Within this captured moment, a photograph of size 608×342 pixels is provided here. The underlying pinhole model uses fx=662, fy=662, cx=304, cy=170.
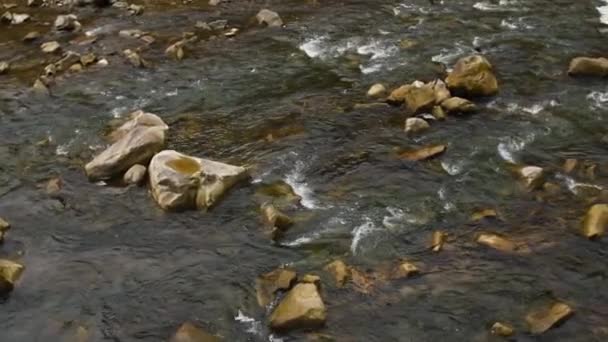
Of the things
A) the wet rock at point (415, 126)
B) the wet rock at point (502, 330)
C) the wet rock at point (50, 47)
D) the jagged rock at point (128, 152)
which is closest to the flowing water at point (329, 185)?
the wet rock at point (502, 330)

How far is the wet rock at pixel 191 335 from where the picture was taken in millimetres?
8266

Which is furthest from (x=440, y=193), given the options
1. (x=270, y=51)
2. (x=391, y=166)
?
(x=270, y=51)

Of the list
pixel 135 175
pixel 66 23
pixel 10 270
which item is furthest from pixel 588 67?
pixel 66 23

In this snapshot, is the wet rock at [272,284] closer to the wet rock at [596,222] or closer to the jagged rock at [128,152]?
the jagged rock at [128,152]

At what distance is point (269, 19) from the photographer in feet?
61.5

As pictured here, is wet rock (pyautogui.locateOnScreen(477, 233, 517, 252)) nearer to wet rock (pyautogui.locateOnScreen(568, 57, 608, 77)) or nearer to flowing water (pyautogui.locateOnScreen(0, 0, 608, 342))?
flowing water (pyautogui.locateOnScreen(0, 0, 608, 342))

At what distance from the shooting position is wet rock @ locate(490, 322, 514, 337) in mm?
7934

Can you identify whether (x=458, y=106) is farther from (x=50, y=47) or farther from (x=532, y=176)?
(x=50, y=47)

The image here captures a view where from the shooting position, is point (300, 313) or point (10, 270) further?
point (10, 270)

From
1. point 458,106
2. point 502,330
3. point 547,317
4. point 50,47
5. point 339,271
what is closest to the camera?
point 502,330

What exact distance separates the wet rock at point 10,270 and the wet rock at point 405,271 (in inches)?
212

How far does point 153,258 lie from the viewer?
988cm

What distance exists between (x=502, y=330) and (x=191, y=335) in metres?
3.82

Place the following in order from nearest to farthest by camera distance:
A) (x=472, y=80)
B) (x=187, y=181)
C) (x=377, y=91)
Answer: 1. (x=187, y=181)
2. (x=472, y=80)
3. (x=377, y=91)
